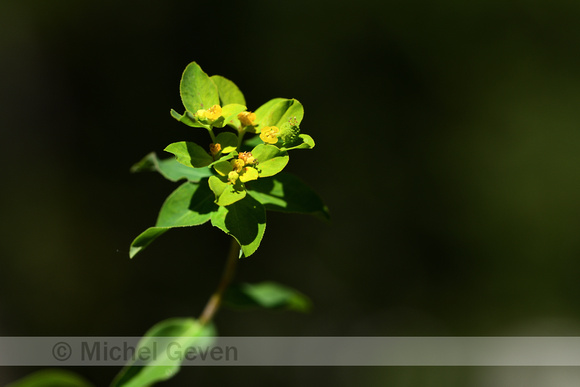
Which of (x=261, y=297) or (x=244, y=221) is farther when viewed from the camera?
(x=261, y=297)

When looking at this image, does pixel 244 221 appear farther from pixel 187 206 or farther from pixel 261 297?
pixel 261 297

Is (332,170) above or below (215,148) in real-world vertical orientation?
above

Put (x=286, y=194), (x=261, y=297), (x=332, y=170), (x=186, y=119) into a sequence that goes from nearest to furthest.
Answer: (x=186, y=119) < (x=286, y=194) < (x=261, y=297) < (x=332, y=170)

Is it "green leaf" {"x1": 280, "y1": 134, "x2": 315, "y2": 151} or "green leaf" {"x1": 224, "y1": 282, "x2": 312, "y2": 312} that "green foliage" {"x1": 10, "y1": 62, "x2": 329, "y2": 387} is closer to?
"green leaf" {"x1": 280, "y1": 134, "x2": 315, "y2": 151}

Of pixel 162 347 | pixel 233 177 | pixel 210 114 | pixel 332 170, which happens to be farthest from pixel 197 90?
pixel 332 170
